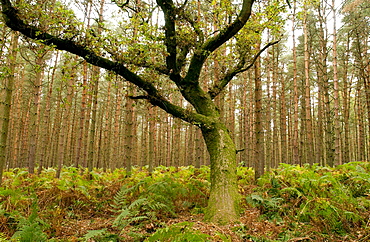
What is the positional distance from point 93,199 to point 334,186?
6029 millimetres

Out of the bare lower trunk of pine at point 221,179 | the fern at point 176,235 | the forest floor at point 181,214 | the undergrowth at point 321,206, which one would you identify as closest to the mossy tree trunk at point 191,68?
the bare lower trunk of pine at point 221,179

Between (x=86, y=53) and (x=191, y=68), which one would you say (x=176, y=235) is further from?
(x=86, y=53)

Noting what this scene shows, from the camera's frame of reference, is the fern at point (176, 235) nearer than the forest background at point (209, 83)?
Yes

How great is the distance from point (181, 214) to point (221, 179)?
144 cm

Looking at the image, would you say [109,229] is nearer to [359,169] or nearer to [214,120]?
[214,120]

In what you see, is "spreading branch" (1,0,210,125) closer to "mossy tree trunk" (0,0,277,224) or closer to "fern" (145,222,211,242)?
"mossy tree trunk" (0,0,277,224)

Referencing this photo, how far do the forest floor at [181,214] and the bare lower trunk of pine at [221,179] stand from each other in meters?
0.30

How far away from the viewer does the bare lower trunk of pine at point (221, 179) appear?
459cm

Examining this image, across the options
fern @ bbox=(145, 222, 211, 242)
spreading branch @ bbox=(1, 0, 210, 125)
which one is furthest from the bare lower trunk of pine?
fern @ bbox=(145, 222, 211, 242)

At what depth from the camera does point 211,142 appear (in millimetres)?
5270

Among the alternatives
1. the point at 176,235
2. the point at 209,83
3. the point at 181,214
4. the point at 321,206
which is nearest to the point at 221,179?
the point at 181,214

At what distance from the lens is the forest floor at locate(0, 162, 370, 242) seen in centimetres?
365

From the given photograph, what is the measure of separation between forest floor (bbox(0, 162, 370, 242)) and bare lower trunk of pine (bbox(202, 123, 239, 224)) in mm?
303

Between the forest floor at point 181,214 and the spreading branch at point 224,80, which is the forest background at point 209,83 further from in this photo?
the forest floor at point 181,214
